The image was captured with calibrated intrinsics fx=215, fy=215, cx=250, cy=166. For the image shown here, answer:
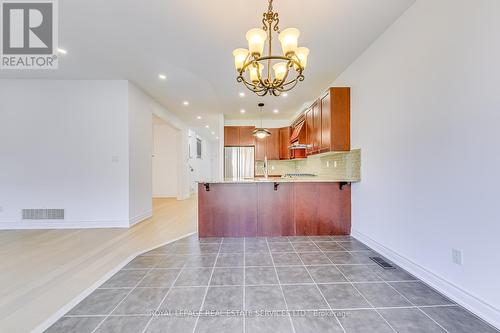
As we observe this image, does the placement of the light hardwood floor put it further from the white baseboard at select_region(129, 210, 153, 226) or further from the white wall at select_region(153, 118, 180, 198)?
the white wall at select_region(153, 118, 180, 198)

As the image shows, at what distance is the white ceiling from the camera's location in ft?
7.32

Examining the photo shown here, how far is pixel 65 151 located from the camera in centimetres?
408

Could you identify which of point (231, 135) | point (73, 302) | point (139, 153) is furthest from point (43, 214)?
point (231, 135)

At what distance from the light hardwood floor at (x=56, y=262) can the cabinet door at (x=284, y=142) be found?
3381 millimetres

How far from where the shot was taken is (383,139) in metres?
2.70

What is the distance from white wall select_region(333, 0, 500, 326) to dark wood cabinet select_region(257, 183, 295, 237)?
121cm

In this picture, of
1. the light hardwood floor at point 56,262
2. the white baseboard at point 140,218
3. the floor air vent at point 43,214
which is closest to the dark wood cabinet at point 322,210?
the light hardwood floor at point 56,262

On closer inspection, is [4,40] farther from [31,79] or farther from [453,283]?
[453,283]

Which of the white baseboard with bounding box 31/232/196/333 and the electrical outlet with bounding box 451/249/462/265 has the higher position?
the electrical outlet with bounding box 451/249/462/265

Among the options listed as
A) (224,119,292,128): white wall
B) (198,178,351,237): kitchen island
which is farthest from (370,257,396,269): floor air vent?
(224,119,292,128): white wall

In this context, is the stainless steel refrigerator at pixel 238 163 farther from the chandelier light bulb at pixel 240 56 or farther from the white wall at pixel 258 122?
the chandelier light bulb at pixel 240 56

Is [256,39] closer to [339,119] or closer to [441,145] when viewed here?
[441,145]

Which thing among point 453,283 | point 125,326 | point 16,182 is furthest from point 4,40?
point 453,283

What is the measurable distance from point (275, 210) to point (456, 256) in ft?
7.24
